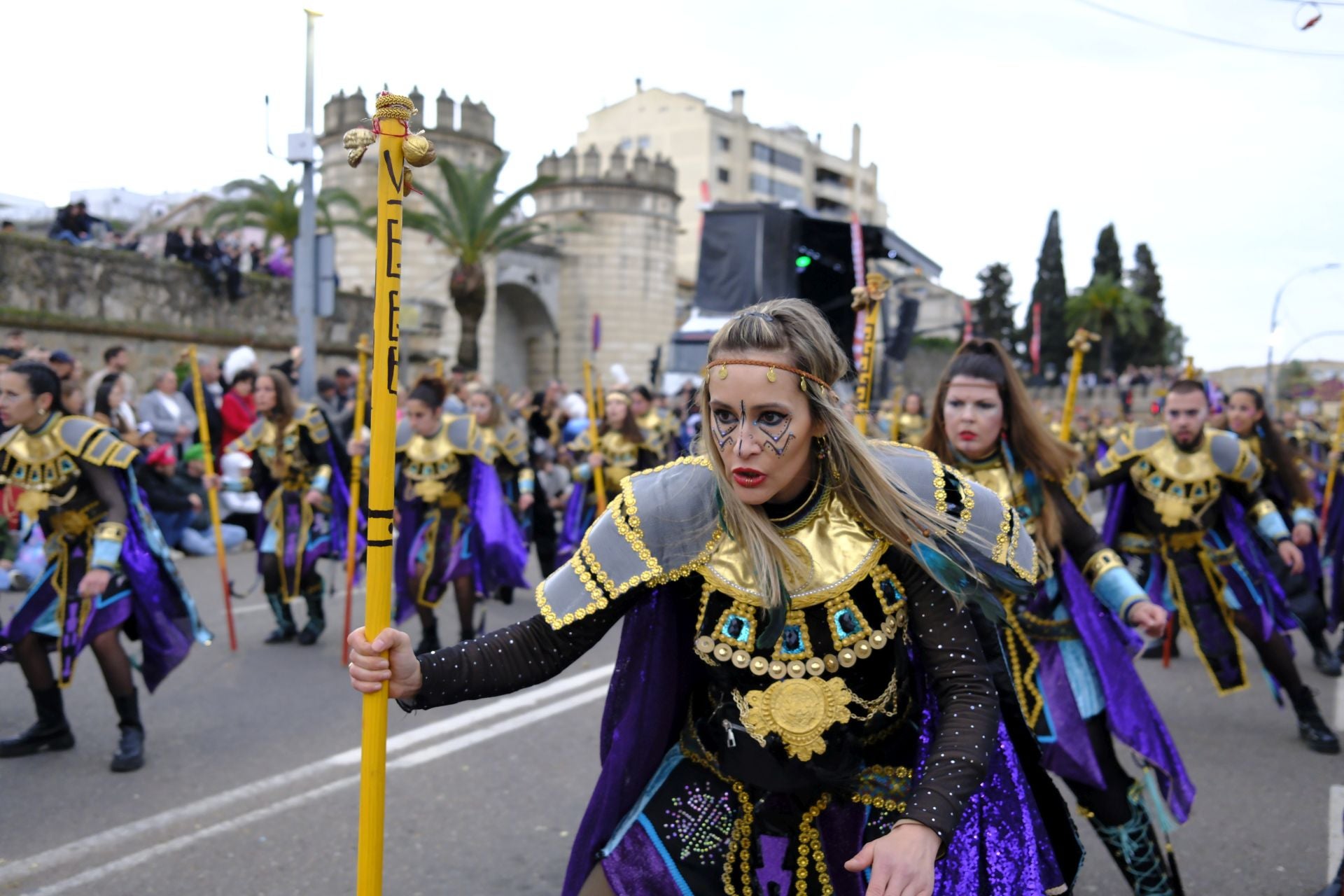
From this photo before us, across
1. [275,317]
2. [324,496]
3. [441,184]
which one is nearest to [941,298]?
[441,184]

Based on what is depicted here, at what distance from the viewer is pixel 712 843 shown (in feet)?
7.61

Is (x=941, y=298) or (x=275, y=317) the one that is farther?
(x=941, y=298)

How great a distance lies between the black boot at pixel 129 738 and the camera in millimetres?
5004

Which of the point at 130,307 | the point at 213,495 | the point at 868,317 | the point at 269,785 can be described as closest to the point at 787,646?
the point at 868,317

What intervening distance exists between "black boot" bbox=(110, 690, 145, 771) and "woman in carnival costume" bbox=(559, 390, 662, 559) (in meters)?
4.85

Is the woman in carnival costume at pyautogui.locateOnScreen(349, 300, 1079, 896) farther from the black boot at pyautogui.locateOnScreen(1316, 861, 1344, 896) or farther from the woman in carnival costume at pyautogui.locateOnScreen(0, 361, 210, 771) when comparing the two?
the woman in carnival costume at pyautogui.locateOnScreen(0, 361, 210, 771)

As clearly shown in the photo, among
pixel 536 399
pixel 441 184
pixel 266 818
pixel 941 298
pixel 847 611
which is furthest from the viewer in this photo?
pixel 941 298

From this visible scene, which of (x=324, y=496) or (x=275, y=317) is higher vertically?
(x=275, y=317)

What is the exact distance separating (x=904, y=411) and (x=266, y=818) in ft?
37.0

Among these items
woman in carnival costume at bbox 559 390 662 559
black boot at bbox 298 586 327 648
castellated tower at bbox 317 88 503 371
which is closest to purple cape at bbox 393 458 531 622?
black boot at bbox 298 586 327 648

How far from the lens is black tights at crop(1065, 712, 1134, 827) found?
350 cm

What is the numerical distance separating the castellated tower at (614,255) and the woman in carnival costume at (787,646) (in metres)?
33.4

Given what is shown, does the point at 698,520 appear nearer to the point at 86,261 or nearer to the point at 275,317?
the point at 86,261

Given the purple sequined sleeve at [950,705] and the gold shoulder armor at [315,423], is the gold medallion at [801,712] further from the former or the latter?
the gold shoulder armor at [315,423]
